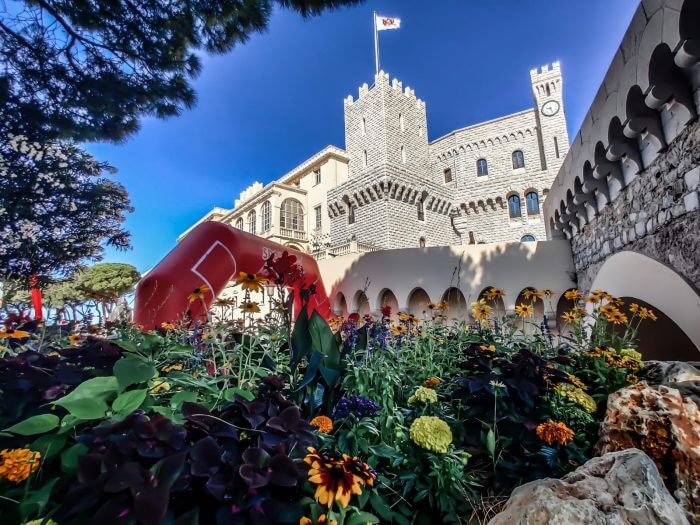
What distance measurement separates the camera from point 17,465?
690 mm

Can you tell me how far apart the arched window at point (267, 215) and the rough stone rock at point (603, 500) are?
2027cm

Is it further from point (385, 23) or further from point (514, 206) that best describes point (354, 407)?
point (385, 23)

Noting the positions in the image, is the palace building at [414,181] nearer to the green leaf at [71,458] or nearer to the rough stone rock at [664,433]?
the rough stone rock at [664,433]

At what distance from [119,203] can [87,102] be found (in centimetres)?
449

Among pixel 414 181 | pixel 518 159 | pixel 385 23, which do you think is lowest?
pixel 414 181

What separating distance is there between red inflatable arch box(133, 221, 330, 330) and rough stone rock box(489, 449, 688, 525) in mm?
3295

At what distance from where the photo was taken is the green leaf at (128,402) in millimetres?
858

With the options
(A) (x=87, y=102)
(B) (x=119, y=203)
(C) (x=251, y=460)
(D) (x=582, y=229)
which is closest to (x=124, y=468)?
(C) (x=251, y=460)

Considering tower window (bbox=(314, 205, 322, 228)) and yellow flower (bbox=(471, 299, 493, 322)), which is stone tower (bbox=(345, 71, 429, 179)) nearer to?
tower window (bbox=(314, 205, 322, 228))

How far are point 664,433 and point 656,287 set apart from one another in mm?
2594

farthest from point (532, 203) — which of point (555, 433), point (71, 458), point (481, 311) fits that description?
point (71, 458)

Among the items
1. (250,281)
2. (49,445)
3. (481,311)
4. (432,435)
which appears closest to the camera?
(49,445)

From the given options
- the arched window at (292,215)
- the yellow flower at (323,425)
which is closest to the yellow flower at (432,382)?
the yellow flower at (323,425)

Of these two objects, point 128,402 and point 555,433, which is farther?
point 555,433
